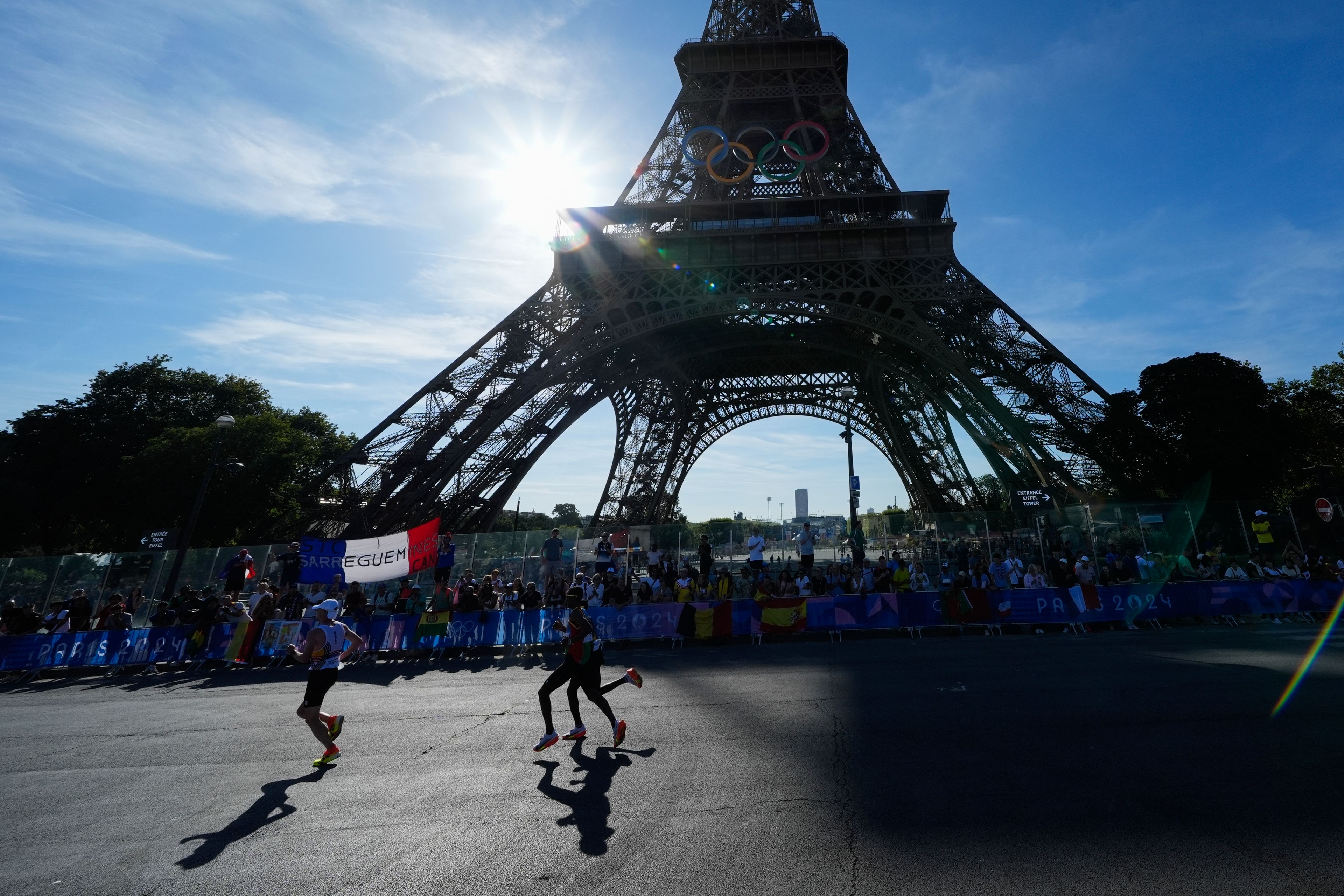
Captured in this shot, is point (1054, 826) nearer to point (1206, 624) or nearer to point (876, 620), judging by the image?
point (876, 620)

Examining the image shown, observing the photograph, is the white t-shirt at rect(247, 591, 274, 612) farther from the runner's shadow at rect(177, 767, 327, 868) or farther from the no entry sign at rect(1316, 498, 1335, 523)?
the no entry sign at rect(1316, 498, 1335, 523)

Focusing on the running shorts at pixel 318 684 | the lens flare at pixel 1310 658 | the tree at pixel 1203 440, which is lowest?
the lens flare at pixel 1310 658

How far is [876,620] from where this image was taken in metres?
15.5

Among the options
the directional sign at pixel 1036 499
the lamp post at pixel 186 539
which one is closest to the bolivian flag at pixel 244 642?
the lamp post at pixel 186 539

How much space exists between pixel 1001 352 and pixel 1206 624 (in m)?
12.0

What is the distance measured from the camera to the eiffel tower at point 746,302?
79.6ft

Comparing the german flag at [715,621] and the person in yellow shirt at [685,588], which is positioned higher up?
the person in yellow shirt at [685,588]

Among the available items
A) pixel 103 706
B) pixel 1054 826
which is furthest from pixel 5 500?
pixel 1054 826

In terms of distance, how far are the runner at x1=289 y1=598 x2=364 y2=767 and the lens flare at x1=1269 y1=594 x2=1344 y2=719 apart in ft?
34.2

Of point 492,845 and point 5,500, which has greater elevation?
point 5,500

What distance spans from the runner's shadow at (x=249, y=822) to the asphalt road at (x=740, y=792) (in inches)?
1.3

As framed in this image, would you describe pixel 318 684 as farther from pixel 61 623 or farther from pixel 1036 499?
pixel 1036 499

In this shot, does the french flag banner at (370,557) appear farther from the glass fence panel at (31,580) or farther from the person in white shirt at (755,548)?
the person in white shirt at (755,548)

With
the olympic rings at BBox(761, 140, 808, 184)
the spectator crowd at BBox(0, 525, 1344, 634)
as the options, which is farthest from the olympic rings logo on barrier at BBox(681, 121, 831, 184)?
the spectator crowd at BBox(0, 525, 1344, 634)
